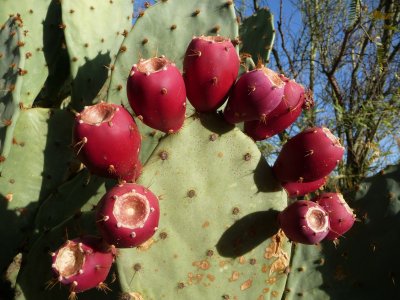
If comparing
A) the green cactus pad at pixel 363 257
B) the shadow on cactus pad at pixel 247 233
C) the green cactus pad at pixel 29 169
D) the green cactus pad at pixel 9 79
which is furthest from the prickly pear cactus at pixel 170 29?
the green cactus pad at pixel 363 257

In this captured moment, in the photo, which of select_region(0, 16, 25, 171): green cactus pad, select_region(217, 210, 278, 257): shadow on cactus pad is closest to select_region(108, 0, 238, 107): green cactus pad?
select_region(0, 16, 25, 171): green cactus pad

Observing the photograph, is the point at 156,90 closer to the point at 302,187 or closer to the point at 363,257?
the point at 302,187

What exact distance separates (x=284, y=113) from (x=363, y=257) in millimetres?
507

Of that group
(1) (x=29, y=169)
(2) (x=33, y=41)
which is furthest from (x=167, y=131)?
(2) (x=33, y=41)

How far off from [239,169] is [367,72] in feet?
14.9

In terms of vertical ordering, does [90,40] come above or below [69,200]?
above

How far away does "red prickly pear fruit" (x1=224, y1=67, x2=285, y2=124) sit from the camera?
102 cm

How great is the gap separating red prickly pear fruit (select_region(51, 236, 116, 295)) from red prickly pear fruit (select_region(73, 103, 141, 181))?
145mm

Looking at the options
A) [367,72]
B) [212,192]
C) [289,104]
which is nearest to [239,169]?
[212,192]

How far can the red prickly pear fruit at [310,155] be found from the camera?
107 centimetres

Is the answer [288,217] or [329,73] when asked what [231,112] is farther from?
[329,73]

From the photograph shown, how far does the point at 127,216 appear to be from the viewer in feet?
2.85

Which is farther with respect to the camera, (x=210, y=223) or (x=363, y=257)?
(x=363, y=257)

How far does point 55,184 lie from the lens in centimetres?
159
